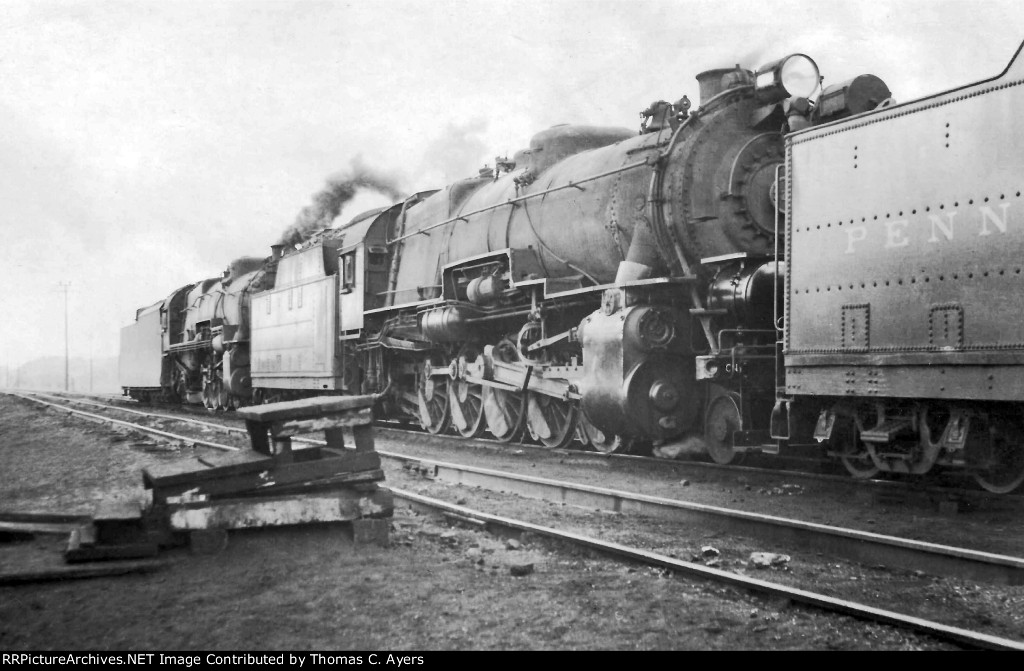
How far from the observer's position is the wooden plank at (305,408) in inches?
218

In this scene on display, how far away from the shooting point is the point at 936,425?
6.10 m

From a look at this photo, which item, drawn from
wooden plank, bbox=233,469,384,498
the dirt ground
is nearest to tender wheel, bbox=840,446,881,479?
the dirt ground

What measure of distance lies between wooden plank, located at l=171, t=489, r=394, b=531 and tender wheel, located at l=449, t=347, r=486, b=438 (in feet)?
22.0

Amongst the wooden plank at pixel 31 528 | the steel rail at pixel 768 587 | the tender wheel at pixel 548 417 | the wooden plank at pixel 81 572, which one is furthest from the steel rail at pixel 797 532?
the wooden plank at pixel 31 528

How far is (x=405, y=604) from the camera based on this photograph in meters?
4.09

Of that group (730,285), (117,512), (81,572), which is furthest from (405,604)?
(730,285)

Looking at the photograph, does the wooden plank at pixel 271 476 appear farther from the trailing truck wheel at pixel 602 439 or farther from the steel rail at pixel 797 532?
the trailing truck wheel at pixel 602 439

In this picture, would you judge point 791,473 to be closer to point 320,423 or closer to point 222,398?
point 320,423

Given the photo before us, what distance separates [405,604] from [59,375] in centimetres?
11867

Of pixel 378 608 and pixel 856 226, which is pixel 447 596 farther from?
pixel 856 226

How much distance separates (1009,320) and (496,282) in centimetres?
662

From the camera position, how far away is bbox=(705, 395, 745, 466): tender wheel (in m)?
8.13

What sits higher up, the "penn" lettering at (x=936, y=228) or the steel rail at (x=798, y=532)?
the "penn" lettering at (x=936, y=228)

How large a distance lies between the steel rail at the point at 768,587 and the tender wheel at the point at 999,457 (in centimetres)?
251
